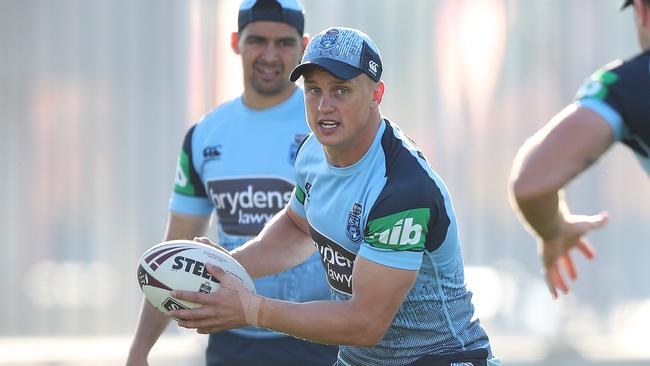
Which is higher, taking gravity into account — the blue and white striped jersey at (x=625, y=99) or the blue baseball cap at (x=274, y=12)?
the blue baseball cap at (x=274, y=12)

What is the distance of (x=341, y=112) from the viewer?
4.59 m

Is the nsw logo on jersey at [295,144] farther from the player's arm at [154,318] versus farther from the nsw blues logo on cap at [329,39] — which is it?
the nsw blues logo on cap at [329,39]

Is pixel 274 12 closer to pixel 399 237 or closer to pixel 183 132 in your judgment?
pixel 399 237

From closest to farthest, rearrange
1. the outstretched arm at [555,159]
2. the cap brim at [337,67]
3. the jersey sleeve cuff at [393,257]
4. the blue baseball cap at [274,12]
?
1. the outstretched arm at [555,159]
2. the jersey sleeve cuff at [393,257]
3. the cap brim at [337,67]
4. the blue baseball cap at [274,12]

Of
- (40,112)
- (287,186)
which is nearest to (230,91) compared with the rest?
(40,112)

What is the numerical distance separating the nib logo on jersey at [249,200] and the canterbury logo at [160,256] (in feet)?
3.41

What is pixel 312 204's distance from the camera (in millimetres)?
4863

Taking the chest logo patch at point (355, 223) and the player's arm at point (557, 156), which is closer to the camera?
the player's arm at point (557, 156)

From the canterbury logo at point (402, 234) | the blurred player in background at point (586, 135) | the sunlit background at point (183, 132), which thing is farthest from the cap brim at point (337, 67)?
the sunlit background at point (183, 132)

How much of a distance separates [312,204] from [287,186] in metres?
0.94

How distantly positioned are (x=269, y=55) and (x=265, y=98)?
0.68ft

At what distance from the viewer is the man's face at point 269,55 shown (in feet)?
19.7

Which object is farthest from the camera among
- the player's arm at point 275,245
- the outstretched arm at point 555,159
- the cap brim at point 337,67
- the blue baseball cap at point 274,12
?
the blue baseball cap at point 274,12

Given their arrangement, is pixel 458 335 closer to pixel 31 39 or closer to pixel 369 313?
pixel 369 313
